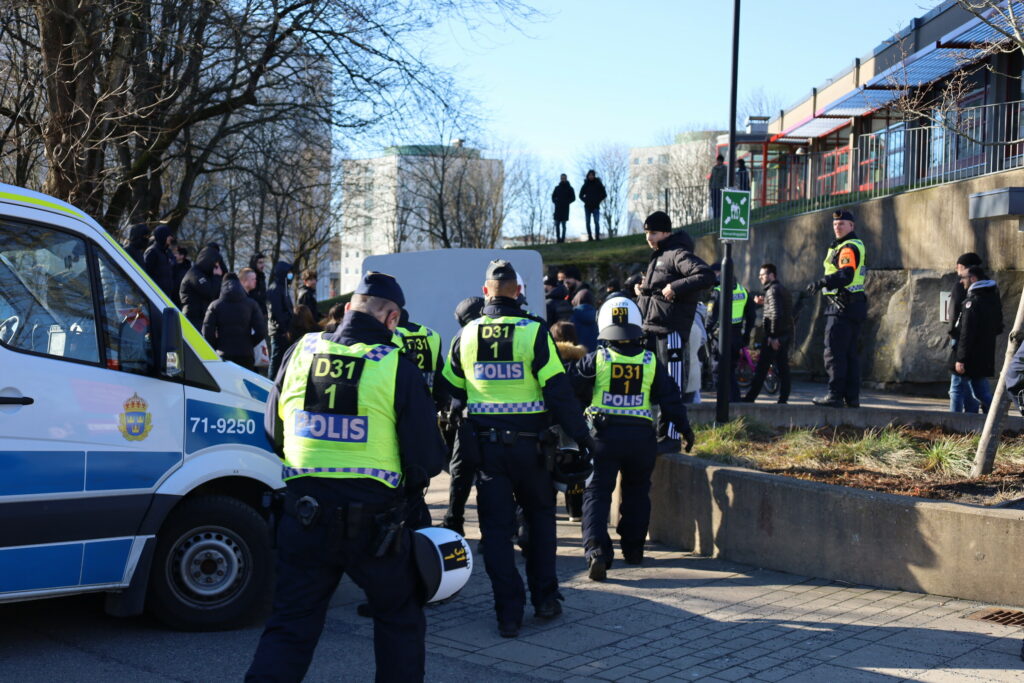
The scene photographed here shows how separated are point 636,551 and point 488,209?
52.2 meters

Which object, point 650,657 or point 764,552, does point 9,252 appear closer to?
point 650,657

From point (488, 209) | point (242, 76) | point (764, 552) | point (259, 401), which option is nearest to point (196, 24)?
point (242, 76)

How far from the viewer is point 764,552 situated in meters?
7.30

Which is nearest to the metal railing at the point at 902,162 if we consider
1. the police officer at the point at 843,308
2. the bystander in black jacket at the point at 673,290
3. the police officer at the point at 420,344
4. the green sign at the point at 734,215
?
the police officer at the point at 843,308

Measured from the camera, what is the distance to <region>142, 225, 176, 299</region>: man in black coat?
42.9ft

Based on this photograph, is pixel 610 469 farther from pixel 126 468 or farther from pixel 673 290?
pixel 126 468

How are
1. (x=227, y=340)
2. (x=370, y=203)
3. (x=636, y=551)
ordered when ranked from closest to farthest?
(x=636, y=551) < (x=227, y=340) < (x=370, y=203)

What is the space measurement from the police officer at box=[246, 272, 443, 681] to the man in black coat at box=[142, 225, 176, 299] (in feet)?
30.3

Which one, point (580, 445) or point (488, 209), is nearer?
point (580, 445)

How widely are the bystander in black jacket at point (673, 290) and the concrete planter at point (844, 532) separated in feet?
4.88

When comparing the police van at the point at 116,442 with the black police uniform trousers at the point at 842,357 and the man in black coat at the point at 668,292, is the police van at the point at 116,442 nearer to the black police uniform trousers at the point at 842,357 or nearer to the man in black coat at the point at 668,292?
the man in black coat at the point at 668,292

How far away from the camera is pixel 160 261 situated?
1318 cm

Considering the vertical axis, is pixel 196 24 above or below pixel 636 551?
above

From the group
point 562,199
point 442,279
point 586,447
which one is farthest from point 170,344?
point 562,199
